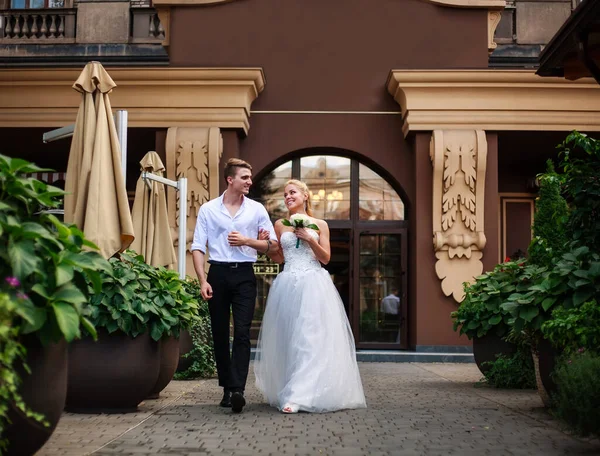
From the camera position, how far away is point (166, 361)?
8.06 m

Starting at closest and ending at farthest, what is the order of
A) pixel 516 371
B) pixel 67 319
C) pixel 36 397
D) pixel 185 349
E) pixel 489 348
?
pixel 67 319
pixel 36 397
pixel 516 371
pixel 489 348
pixel 185 349

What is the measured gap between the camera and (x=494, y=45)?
1727 cm

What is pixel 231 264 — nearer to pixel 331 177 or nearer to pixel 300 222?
pixel 300 222

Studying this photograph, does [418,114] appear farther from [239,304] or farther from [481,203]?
[239,304]

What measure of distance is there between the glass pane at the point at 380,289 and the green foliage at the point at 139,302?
9.50 meters

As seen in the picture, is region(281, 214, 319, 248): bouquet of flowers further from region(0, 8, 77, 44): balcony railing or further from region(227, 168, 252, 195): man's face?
region(0, 8, 77, 44): balcony railing

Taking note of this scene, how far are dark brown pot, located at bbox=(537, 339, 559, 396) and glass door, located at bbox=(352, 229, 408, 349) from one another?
945 cm

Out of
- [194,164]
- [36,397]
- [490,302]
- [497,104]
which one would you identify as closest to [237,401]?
[36,397]

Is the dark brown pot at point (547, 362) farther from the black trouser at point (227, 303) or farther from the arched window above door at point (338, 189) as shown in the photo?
the arched window above door at point (338, 189)

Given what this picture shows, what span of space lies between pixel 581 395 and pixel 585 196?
1.90m

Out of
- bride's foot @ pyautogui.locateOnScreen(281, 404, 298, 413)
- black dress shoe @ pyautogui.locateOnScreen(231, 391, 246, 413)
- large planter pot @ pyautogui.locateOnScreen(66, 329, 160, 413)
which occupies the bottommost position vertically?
bride's foot @ pyautogui.locateOnScreen(281, 404, 298, 413)

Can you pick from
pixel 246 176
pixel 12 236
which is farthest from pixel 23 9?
pixel 12 236

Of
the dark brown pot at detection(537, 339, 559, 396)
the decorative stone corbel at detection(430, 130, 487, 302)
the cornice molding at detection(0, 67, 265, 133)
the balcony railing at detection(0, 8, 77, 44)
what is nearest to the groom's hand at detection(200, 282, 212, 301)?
the dark brown pot at detection(537, 339, 559, 396)

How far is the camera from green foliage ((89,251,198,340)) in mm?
6930
